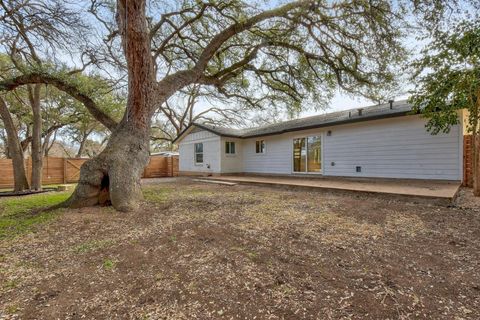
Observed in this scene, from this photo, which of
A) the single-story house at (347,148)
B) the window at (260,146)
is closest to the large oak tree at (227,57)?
the single-story house at (347,148)

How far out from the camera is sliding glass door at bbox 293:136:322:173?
10.3 metres

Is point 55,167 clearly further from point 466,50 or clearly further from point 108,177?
point 466,50

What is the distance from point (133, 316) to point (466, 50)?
24.3 ft

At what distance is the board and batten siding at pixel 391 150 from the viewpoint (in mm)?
7113

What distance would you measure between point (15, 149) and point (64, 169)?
5221 mm

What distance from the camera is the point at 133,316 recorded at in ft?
6.06

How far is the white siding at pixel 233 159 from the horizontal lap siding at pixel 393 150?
515 centimetres

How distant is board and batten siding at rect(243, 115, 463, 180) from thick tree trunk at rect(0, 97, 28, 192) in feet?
35.3

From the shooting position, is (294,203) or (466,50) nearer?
(466,50)

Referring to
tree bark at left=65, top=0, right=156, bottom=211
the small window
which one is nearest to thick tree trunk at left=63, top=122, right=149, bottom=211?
tree bark at left=65, top=0, right=156, bottom=211

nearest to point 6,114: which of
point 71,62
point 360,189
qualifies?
point 71,62

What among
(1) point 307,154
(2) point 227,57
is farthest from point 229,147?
(2) point 227,57

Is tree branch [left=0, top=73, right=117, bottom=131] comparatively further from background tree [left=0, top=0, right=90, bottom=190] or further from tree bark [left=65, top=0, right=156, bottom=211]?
tree bark [left=65, top=0, right=156, bottom=211]

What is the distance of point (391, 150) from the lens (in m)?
8.13
